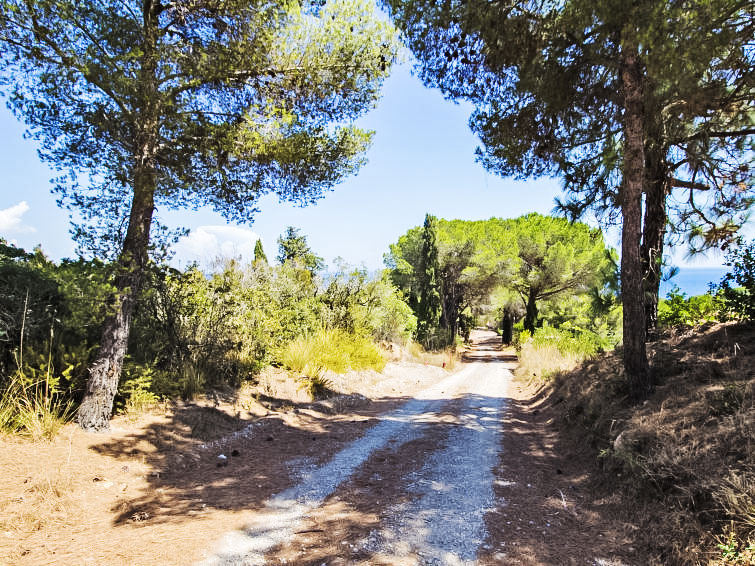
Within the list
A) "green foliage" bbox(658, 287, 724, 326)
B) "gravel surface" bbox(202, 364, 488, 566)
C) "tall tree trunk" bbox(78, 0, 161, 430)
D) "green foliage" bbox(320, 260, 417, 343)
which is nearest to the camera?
"gravel surface" bbox(202, 364, 488, 566)

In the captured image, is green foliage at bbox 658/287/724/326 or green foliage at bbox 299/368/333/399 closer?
green foliage at bbox 658/287/724/326

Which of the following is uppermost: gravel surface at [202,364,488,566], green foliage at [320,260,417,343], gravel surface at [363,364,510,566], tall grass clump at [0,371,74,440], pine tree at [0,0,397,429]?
pine tree at [0,0,397,429]

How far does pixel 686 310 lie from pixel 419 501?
306 inches

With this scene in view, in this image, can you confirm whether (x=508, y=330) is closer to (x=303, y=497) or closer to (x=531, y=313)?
(x=531, y=313)

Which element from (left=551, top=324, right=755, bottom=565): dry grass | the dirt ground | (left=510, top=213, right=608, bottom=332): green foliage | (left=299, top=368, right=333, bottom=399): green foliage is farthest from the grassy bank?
(left=510, top=213, right=608, bottom=332): green foliage

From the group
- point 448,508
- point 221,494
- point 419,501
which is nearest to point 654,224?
point 448,508

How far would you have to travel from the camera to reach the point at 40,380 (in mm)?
4723

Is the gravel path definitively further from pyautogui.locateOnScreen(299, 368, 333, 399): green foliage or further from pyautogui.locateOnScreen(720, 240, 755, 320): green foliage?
pyautogui.locateOnScreen(720, 240, 755, 320): green foliage

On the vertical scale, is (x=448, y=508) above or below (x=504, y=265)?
below

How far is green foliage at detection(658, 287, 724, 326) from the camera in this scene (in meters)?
7.71

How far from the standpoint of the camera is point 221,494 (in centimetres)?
409

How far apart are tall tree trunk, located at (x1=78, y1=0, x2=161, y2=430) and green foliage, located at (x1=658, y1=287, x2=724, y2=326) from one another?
9.62m

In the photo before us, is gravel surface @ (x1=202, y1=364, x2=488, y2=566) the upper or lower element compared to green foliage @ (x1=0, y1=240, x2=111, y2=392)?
lower

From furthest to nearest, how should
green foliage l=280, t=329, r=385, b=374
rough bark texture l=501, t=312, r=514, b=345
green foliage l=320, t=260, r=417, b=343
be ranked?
1. rough bark texture l=501, t=312, r=514, b=345
2. green foliage l=320, t=260, r=417, b=343
3. green foliage l=280, t=329, r=385, b=374
